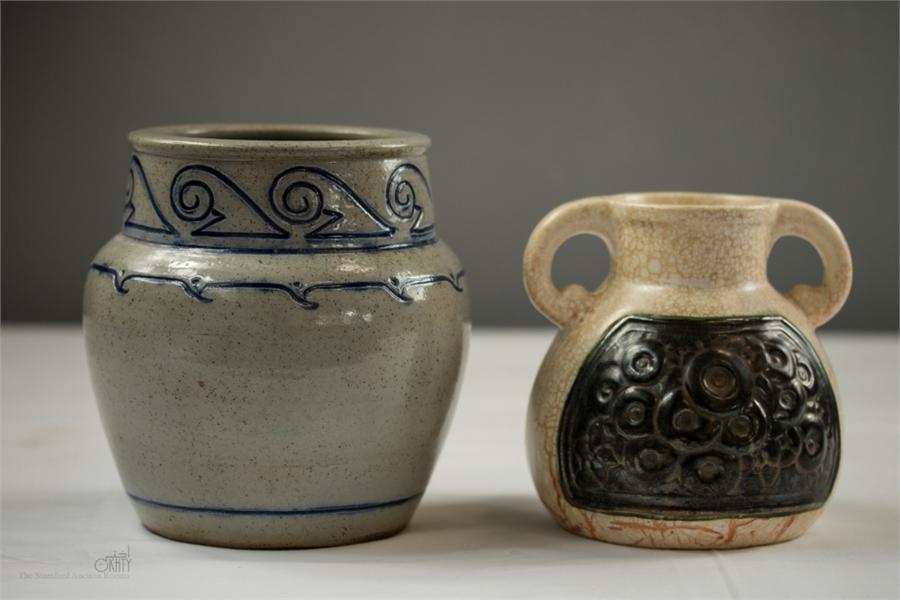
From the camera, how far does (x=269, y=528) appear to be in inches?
70.3

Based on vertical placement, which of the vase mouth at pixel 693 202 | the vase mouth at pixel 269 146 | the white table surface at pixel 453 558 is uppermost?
the vase mouth at pixel 269 146

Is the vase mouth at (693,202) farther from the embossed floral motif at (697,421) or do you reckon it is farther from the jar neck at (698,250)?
the embossed floral motif at (697,421)

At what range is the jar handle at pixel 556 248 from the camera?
1.86 m

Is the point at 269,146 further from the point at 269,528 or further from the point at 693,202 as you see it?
the point at 693,202

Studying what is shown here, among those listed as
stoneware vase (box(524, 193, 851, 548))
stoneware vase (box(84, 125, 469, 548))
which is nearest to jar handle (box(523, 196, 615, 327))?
stoneware vase (box(524, 193, 851, 548))

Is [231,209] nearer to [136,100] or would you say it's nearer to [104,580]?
[104,580]

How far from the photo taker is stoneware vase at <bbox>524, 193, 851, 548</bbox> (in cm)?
174

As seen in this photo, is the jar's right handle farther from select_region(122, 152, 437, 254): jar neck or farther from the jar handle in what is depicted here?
select_region(122, 152, 437, 254): jar neck

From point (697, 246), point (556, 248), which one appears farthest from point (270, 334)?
point (697, 246)

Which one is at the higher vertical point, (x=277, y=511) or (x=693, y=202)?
(x=693, y=202)

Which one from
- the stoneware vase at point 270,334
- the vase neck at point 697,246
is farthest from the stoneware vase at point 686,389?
the stoneware vase at point 270,334

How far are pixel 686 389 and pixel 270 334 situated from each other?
1.47ft

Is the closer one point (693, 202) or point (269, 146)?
point (269, 146)

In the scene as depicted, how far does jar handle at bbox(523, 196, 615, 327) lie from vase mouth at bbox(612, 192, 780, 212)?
30mm
